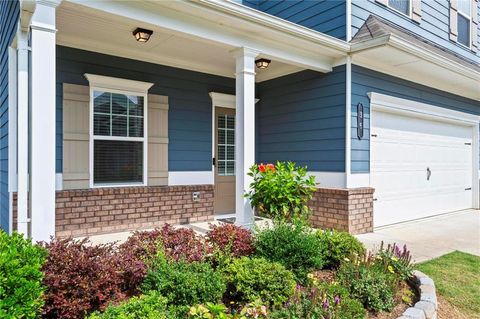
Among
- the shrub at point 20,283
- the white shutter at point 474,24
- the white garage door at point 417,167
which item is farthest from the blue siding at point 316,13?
the white shutter at point 474,24

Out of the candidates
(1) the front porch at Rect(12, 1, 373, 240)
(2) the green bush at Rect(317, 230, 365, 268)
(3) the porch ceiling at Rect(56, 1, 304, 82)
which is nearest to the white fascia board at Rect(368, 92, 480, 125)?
(1) the front porch at Rect(12, 1, 373, 240)

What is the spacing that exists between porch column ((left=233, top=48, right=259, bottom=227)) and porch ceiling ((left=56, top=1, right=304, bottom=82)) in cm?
35

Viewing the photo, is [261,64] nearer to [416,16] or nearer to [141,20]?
[141,20]

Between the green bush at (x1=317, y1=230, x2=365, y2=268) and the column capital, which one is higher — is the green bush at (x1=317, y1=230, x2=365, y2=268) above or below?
below

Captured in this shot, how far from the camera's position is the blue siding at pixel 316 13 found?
19.0 ft

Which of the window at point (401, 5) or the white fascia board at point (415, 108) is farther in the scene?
the window at point (401, 5)

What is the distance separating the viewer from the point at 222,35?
4480 mm

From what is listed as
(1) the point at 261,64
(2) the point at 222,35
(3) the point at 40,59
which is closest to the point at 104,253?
(3) the point at 40,59

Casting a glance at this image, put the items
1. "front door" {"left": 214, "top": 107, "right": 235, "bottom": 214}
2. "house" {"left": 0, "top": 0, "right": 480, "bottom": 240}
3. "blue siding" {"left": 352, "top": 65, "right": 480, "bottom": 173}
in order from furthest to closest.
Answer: "front door" {"left": 214, "top": 107, "right": 235, "bottom": 214}, "blue siding" {"left": 352, "top": 65, "right": 480, "bottom": 173}, "house" {"left": 0, "top": 0, "right": 480, "bottom": 240}

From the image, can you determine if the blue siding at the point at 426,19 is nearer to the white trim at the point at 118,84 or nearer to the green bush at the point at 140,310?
the white trim at the point at 118,84

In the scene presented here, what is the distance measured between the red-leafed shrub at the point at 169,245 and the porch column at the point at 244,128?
1.45m

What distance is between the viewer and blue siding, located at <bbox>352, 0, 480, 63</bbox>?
5.87 m

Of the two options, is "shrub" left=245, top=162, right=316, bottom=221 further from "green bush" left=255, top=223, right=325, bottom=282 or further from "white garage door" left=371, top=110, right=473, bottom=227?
"white garage door" left=371, top=110, right=473, bottom=227

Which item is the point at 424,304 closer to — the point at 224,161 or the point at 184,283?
the point at 184,283
